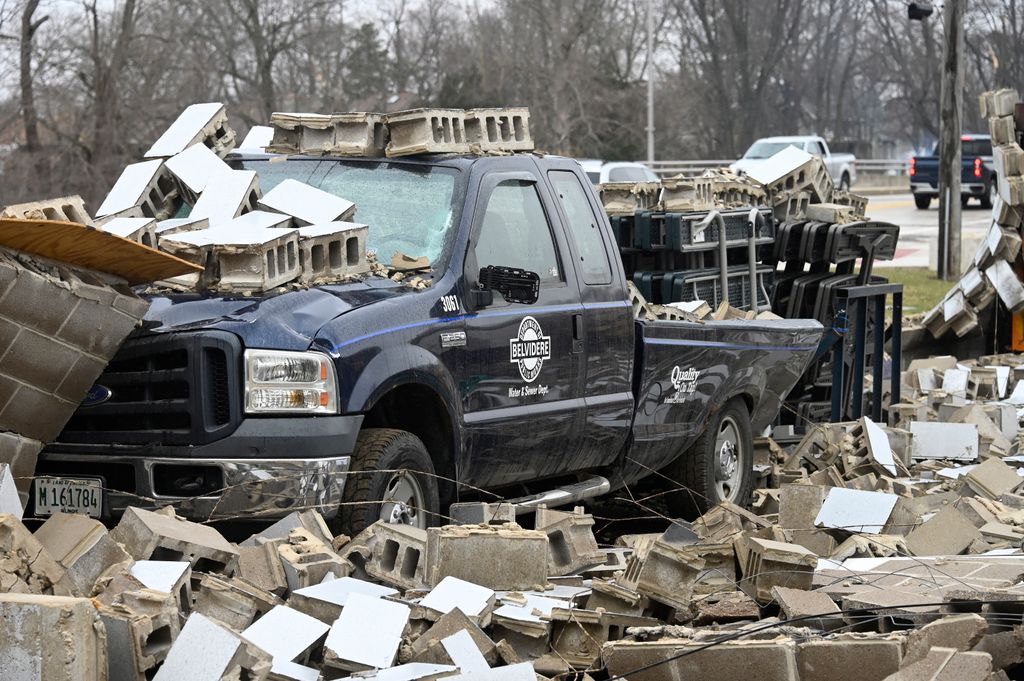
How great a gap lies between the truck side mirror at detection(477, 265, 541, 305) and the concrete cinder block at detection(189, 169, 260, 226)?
1.12 m

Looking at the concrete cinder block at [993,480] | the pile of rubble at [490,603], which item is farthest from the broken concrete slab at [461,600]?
the concrete cinder block at [993,480]

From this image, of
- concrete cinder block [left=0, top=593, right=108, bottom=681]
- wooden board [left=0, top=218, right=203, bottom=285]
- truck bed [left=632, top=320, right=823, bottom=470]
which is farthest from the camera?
truck bed [left=632, top=320, right=823, bottom=470]

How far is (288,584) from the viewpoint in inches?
220

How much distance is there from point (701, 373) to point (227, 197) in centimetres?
312

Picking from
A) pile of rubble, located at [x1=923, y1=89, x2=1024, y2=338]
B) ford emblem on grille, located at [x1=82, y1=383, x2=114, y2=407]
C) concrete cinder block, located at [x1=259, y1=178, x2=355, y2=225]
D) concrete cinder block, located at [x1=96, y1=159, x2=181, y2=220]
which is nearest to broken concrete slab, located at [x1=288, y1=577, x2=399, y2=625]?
ford emblem on grille, located at [x1=82, y1=383, x2=114, y2=407]

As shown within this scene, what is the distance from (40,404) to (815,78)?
265ft

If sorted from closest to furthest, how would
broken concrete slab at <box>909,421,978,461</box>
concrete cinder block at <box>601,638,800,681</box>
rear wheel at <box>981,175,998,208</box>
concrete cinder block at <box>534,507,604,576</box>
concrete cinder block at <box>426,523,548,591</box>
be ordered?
concrete cinder block at <box>601,638,800,681</box>
concrete cinder block at <box>426,523,548,591</box>
concrete cinder block at <box>534,507,604,576</box>
broken concrete slab at <box>909,421,978,461</box>
rear wheel at <box>981,175,998,208</box>

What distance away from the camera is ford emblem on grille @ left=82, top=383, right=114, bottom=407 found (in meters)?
6.17

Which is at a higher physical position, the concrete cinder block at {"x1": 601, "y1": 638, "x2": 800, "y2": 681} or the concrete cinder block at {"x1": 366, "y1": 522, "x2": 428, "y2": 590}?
the concrete cinder block at {"x1": 366, "y1": 522, "x2": 428, "y2": 590}

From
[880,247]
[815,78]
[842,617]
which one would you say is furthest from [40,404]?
[815,78]

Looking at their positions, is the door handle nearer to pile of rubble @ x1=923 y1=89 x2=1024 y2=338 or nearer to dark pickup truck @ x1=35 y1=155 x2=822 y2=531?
dark pickup truck @ x1=35 y1=155 x2=822 y2=531

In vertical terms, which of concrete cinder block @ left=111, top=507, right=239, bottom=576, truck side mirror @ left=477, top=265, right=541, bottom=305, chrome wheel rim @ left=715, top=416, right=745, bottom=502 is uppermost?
truck side mirror @ left=477, top=265, right=541, bottom=305

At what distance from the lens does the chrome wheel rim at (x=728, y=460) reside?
9.20 m

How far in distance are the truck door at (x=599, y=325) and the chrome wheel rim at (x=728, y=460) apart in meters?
1.19
